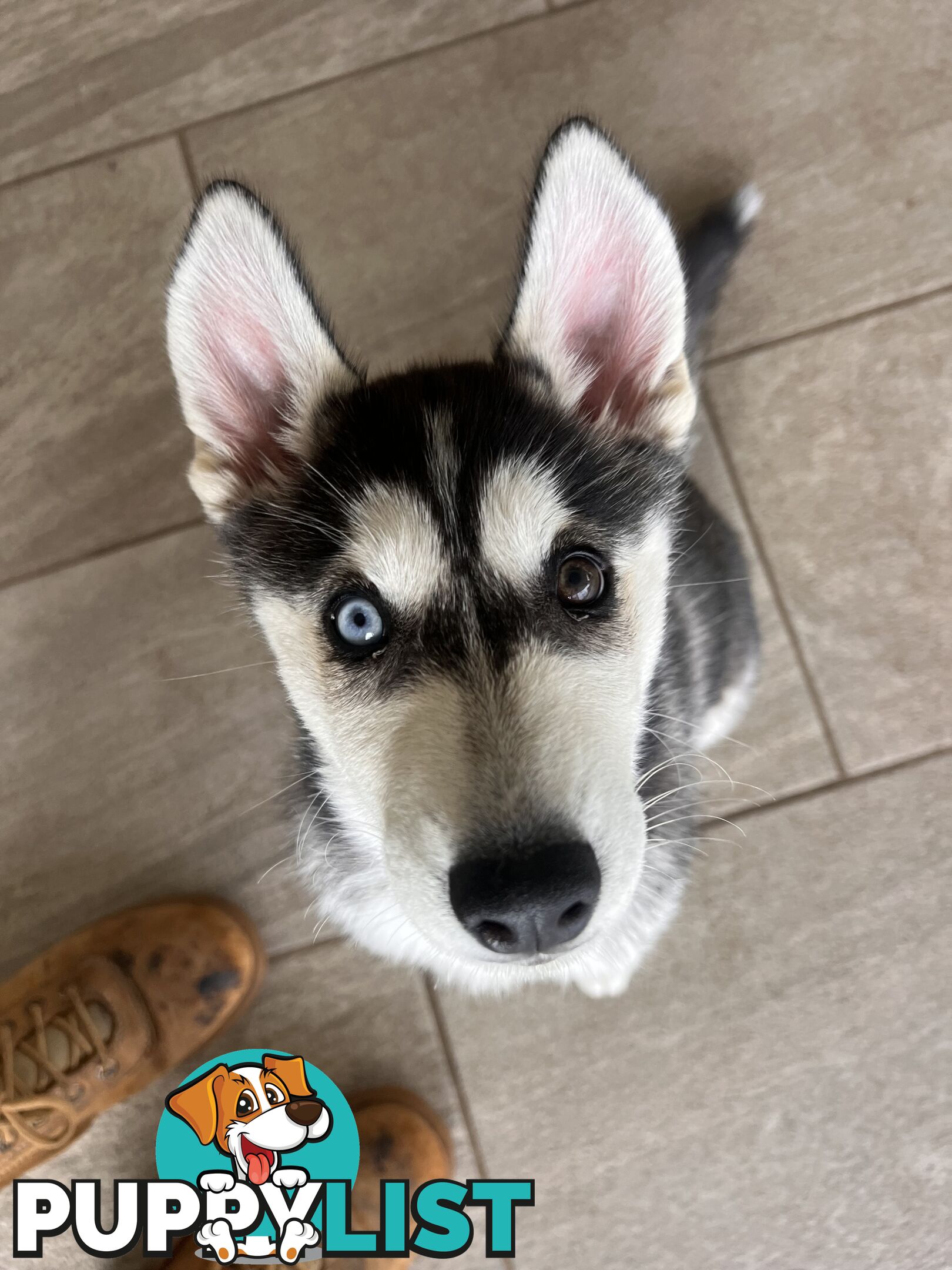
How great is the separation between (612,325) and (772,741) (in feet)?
4.44

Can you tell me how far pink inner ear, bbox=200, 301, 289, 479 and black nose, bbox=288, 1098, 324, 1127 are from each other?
5.28ft

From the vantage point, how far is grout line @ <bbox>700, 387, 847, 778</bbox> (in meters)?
2.40

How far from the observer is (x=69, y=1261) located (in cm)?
228

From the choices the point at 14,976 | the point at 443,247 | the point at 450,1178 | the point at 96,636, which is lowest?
the point at 450,1178

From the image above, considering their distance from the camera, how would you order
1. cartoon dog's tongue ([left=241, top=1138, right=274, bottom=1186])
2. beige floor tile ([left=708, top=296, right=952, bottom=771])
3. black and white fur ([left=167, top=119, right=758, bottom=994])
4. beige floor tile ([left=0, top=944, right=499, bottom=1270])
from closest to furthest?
black and white fur ([left=167, top=119, right=758, bottom=994]), cartoon dog's tongue ([left=241, top=1138, right=274, bottom=1186]), beige floor tile ([left=0, top=944, right=499, bottom=1270]), beige floor tile ([left=708, top=296, right=952, bottom=771])

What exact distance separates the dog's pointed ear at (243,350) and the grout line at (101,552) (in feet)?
3.20

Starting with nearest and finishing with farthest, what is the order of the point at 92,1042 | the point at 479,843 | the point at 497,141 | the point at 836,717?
the point at 479,843, the point at 92,1042, the point at 836,717, the point at 497,141

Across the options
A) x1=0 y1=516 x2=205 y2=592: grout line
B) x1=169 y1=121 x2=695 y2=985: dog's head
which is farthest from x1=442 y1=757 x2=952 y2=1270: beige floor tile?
x1=0 y1=516 x2=205 y2=592: grout line

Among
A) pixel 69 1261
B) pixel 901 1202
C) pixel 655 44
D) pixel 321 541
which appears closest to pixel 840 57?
pixel 655 44

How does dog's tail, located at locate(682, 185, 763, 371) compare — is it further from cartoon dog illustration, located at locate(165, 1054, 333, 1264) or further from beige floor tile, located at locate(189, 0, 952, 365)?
cartoon dog illustration, located at locate(165, 1054, 333, 1264)

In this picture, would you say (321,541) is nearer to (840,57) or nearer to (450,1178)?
(450,1178)

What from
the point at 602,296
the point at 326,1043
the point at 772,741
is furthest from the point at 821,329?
the point at 326,1043

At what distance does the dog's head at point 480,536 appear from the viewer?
3.98 feet

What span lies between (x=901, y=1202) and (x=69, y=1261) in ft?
7.32
